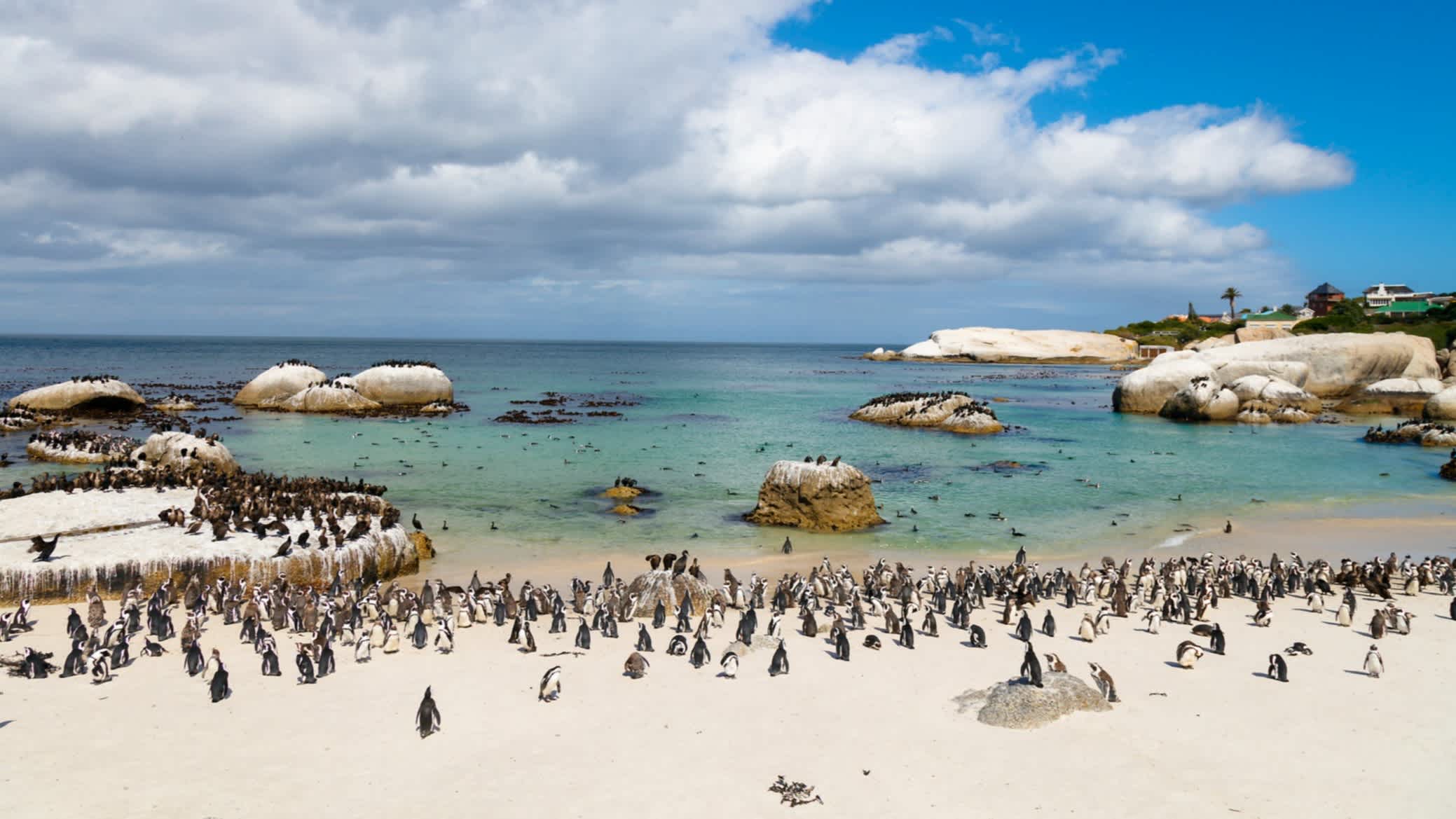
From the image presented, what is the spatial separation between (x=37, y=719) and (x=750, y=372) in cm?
12417

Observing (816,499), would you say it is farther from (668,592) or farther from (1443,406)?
(1443,406)

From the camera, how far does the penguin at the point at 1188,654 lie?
45.3 ft

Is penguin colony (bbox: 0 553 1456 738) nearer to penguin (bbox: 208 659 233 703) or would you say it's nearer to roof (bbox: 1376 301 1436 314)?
penguin (bbox: 208 659 233 703)

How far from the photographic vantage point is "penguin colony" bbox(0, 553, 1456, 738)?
42.8 feet

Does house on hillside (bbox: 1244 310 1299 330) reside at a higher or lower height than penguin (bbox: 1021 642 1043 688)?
higher

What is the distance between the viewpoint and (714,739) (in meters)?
11.1

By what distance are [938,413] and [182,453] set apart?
126ft

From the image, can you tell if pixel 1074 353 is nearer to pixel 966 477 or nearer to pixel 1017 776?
pixel 966 477

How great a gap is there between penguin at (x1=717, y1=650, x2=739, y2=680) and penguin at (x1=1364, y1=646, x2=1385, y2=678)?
9.49 metres

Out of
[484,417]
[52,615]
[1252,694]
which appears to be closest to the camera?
[1252,694]

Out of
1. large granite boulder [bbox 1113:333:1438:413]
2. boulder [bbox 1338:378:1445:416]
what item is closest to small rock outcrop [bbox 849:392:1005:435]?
large granite boulder [bbox 1113:333:1438:413]

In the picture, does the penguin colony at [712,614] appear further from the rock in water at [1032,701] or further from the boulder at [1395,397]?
the boulder at [1395,397]

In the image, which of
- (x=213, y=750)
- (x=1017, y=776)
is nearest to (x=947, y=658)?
(x=1017, y=776)

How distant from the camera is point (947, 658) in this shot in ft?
47.0
